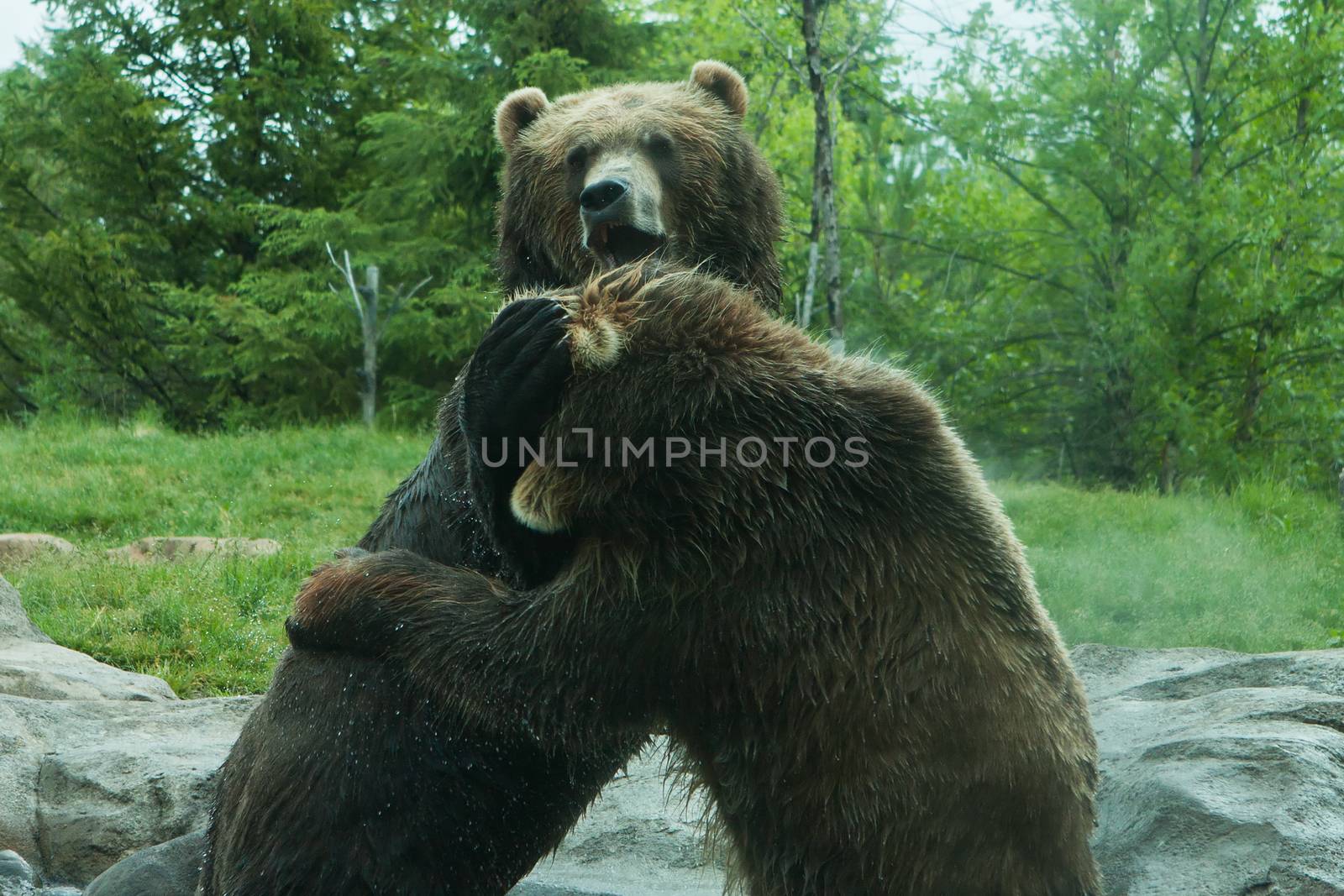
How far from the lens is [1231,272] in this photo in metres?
9.80

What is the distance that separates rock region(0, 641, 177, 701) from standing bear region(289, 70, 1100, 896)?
3051 mm

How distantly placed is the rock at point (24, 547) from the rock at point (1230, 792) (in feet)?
18.7

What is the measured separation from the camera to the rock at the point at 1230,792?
2734 millimetres

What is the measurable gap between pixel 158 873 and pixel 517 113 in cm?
229

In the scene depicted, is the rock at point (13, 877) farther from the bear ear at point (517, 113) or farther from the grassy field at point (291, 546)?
the bear ear at point (517, 113)

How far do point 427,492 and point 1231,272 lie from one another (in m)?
8.86

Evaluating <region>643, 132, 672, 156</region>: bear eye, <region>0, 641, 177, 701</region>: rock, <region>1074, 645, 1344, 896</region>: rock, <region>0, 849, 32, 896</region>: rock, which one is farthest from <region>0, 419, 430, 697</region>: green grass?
<region>1074, 645, 1344, 896</region>: rock

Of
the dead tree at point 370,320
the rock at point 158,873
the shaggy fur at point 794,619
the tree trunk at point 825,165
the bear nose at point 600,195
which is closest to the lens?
the shaggy fur at point 794,619

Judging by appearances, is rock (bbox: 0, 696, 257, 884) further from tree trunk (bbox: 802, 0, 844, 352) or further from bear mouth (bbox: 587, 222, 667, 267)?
tree trunk (bbox: 802, 0, 844, 352)

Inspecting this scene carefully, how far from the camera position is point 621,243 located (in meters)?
3.15

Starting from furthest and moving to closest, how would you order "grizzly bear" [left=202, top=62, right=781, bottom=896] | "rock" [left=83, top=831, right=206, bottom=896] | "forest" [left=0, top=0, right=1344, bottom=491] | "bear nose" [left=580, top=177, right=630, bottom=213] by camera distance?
1. "forest" [left=0, top=0, right=1344, bottom=491]
2. "bear nose" [left=580, top=177, right=630, bottom=213]
3. "rock" [left=83, top=831, right=206, bottom=896]
4. "grizzly bear" [left=202, top=62, right=781, bottom=896]

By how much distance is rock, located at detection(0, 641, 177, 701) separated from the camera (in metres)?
4.44

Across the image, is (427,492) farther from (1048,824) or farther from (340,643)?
(1048,824)

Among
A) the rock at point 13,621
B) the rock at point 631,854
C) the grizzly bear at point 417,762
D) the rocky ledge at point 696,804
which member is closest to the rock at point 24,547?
the rock at point 13,621
